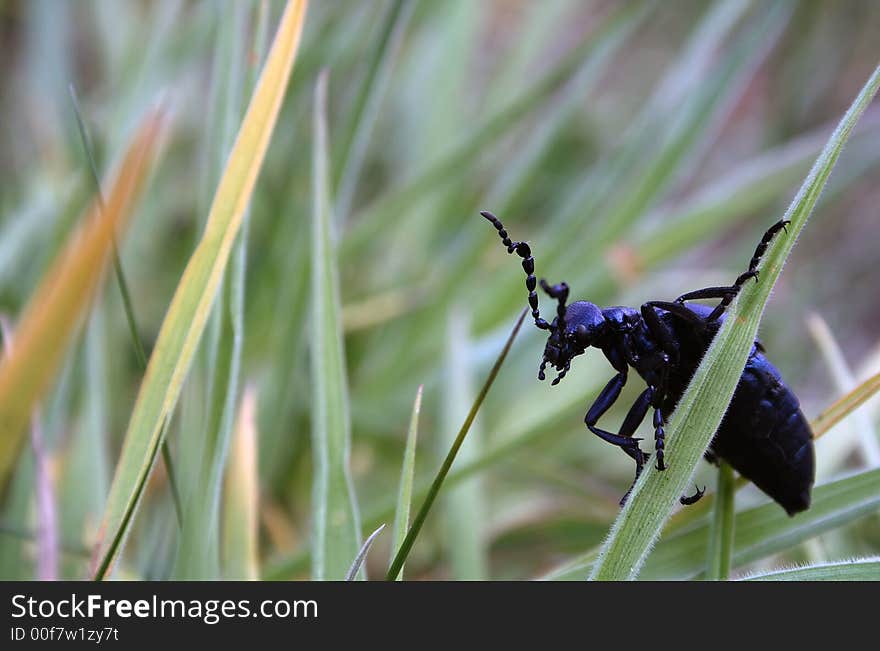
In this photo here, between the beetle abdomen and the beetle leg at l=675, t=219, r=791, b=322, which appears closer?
the beetle leg at l=675, t=219, r=791, b=322

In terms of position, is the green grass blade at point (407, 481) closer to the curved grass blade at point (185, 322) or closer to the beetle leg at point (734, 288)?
the curved grass blade at point (185, 322)

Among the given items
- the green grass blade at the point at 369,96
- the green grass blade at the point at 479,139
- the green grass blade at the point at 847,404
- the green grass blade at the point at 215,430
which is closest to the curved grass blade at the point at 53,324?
the green grass blade at the point at 215,430

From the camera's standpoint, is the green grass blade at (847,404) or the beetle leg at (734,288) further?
the green grass blade at (847,404)

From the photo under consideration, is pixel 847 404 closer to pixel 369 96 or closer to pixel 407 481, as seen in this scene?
pixel 407 481

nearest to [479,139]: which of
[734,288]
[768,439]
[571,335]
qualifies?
[571,335]

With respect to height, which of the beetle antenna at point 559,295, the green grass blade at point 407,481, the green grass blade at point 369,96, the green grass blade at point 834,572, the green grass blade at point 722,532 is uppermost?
the green grass blade at point 369,96

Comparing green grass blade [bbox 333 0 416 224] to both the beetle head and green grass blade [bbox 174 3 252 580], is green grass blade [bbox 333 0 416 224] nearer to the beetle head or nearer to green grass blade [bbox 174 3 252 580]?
green grass blade [bbox 174 3 252 580]

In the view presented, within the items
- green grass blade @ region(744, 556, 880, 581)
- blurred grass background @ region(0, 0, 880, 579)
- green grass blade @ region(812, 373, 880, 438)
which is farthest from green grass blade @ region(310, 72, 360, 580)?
green grass blade @ region(812, 373, 880, 438)
